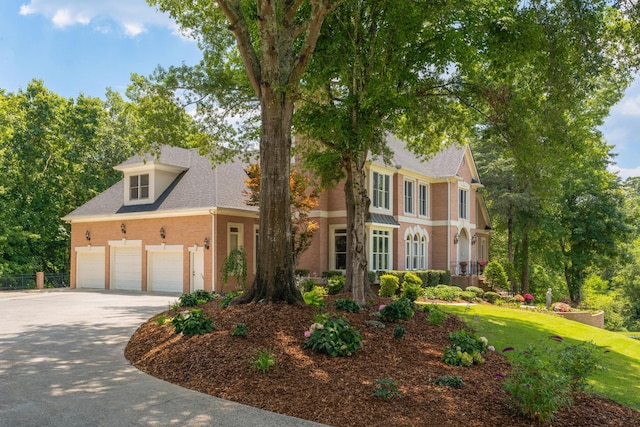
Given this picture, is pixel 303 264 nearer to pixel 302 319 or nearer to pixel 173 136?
pixel 173 136

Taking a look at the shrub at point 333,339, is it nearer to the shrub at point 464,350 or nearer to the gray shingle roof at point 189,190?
the shrub at point 464,350

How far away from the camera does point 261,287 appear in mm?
10570

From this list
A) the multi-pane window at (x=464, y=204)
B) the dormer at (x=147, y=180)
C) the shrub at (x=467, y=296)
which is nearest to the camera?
the shrub at (x=467, y=296)

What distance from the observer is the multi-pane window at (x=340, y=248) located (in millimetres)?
25844

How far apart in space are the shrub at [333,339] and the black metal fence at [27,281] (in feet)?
85.3

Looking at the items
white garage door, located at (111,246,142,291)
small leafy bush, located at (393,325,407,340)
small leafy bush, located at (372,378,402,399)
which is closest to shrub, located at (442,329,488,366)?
small leafy bush, located at (393,325,407,340)

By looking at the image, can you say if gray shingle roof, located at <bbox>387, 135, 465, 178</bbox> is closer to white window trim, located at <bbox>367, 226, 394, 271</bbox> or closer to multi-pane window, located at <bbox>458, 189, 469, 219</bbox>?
multi-pane window, located at <bbox>458, 189, 469, 219</bbox>

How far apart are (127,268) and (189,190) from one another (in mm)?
5269

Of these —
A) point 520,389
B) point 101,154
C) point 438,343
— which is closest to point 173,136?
point 438,343

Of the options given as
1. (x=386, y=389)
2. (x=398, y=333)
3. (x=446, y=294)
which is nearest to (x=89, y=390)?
(x=386, y=389)

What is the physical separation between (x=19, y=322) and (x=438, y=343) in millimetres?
10883

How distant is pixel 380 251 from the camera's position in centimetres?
2619

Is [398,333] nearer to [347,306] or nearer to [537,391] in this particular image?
[347,306]

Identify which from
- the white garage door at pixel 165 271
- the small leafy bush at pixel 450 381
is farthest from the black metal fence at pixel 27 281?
the small leafy bush at pixel 450 381
